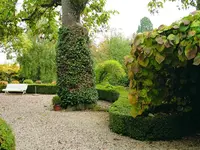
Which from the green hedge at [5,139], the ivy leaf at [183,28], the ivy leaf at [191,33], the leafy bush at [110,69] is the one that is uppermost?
the ivy leaf at [183,28]

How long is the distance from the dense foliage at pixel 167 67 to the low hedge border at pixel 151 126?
1.17 ft

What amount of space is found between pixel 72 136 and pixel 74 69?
4340mm

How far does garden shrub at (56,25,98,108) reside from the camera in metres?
10.6

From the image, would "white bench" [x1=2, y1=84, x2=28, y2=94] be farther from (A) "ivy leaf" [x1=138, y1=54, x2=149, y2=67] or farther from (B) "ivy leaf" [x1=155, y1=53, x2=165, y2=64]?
(B) "ivy leaf" [x1=155, y1=53, x2=165, y2=64]

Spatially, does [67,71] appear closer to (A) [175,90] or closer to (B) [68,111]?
(B) [68,111]

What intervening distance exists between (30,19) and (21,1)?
99cm

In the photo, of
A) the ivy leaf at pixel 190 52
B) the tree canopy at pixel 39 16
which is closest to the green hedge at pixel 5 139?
the ivy leaf at pixel 190 52

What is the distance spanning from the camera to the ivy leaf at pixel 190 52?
4.56 meters

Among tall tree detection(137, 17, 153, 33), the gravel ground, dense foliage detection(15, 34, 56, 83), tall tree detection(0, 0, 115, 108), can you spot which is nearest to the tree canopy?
tall tree detection(0, 0, 115, 108)

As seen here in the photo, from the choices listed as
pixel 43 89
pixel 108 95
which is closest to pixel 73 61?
pixel 108 95

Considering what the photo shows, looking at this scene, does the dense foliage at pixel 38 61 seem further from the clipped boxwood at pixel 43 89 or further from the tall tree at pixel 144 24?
the tall tree at pixel 144 24

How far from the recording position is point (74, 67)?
419 inches

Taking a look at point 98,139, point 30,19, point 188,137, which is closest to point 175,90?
point 188,137

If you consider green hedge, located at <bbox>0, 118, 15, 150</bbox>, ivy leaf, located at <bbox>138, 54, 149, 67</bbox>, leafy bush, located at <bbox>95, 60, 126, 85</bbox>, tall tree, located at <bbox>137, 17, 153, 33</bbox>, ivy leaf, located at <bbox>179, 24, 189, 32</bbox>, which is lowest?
green hedge, located at <bbox>0, 118, 15, 150</bbox>
